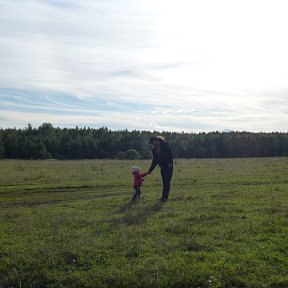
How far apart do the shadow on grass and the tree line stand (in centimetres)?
8588

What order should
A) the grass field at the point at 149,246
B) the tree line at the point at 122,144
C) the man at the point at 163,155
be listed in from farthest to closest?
the tree line at the point at 122,144
the man at the point at 163,155
the grass field at the point at 149,246

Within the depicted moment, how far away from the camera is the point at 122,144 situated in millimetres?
114375

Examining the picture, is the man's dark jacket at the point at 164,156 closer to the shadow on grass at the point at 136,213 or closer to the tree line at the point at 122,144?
the shadow on grass at the point at 136,213

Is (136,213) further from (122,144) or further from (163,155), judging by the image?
(122,144)

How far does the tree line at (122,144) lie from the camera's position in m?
102

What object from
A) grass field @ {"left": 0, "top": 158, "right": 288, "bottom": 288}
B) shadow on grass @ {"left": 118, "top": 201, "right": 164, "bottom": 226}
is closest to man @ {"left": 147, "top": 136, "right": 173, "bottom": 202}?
shadow on grass @ {"left": 118, "top": 201, "right": 164, "bottom": 226}

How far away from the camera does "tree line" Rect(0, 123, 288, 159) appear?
102400mm

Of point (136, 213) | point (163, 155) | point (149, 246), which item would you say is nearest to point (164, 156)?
point (163, 155)

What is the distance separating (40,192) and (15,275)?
51.6ft

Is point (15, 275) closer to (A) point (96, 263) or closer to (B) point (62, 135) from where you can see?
(A) point (96, 263)

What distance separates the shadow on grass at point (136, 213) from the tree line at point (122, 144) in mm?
85879

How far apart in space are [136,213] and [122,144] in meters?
101

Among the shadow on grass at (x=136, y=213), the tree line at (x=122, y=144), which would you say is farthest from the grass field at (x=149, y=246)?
the tree line at (x=122, y=144)

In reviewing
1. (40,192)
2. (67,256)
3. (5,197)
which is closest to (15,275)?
(67,256)
